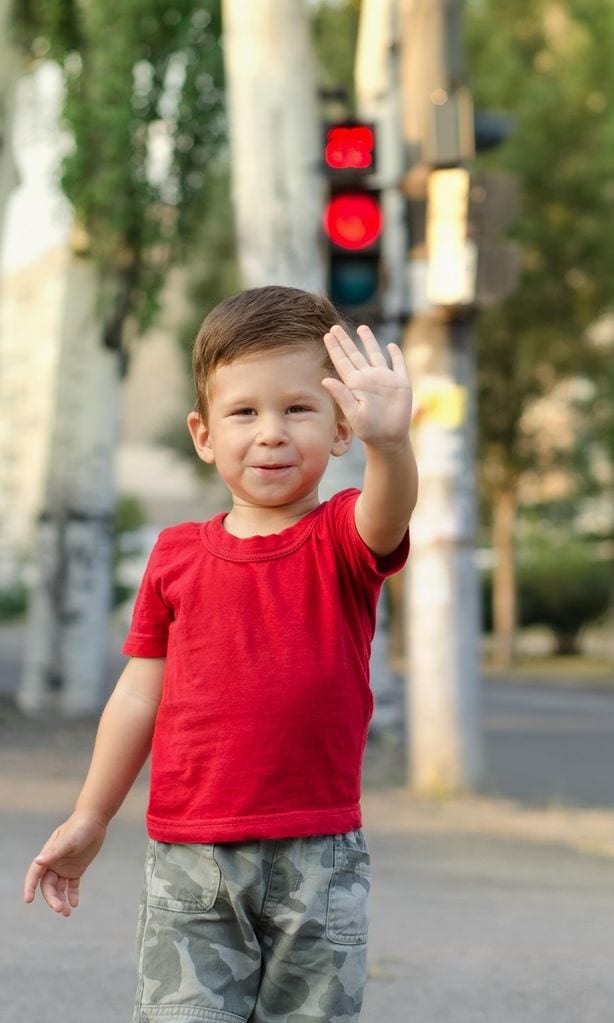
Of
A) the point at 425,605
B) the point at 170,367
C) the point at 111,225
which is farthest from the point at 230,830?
the point at 170,367

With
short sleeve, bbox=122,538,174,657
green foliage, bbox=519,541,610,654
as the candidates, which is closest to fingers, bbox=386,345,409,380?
short sleeve, bbox=122,538,174,657

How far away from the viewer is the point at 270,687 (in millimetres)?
2830

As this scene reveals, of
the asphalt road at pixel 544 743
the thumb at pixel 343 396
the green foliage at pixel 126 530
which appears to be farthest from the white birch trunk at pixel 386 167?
the green foliage at pixel 126 530

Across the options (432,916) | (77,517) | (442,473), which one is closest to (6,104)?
(77,517)

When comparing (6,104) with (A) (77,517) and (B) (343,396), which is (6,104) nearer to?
(A) (77,517)

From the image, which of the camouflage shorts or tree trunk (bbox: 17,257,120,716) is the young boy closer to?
the camouflage shorts

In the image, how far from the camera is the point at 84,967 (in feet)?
16.9

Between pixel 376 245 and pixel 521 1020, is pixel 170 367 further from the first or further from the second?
pixel 521 1020

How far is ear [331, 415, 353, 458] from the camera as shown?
2.99 m

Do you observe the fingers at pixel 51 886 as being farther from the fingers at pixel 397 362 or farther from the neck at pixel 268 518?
the fingers at pixel 397 362

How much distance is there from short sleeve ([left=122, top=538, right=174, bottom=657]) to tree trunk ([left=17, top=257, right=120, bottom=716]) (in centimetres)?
1070

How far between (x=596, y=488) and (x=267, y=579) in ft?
81.6

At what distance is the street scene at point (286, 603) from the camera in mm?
2824

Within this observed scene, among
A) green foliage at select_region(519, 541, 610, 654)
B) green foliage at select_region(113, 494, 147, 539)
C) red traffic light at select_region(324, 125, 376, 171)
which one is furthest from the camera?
green foliage at select_region(113, 494, 147, 539)
